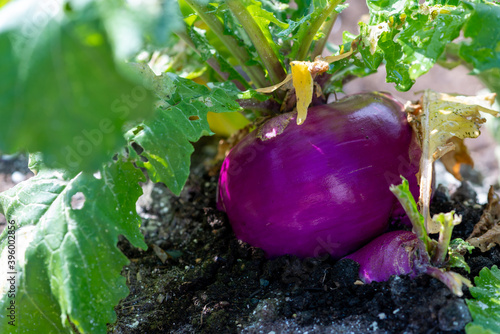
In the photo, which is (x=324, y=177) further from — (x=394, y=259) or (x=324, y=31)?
(x=324, y=31)

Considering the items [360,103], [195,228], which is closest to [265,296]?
[195,228]

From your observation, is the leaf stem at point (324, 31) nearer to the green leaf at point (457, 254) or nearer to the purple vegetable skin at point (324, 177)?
the purple vegetable skin at point (324, 177)

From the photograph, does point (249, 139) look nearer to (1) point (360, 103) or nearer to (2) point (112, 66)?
(1) point (360, 103)

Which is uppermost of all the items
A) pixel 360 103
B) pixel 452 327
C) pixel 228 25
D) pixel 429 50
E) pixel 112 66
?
pixel 112 66

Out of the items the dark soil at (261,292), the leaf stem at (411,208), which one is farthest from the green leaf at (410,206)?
the dark soil at (261,292)

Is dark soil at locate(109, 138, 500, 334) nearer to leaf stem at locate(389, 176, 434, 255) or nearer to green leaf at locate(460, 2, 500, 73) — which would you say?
leaf stem at locate(389, 176, 434, 255)

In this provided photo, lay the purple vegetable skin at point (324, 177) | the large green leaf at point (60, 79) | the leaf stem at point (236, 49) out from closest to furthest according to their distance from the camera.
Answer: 1. the large green leaf at point (60, 79)
2. the purple vegetable skin at point (324, 177)
3. the leaf stem at point (236, 49)
